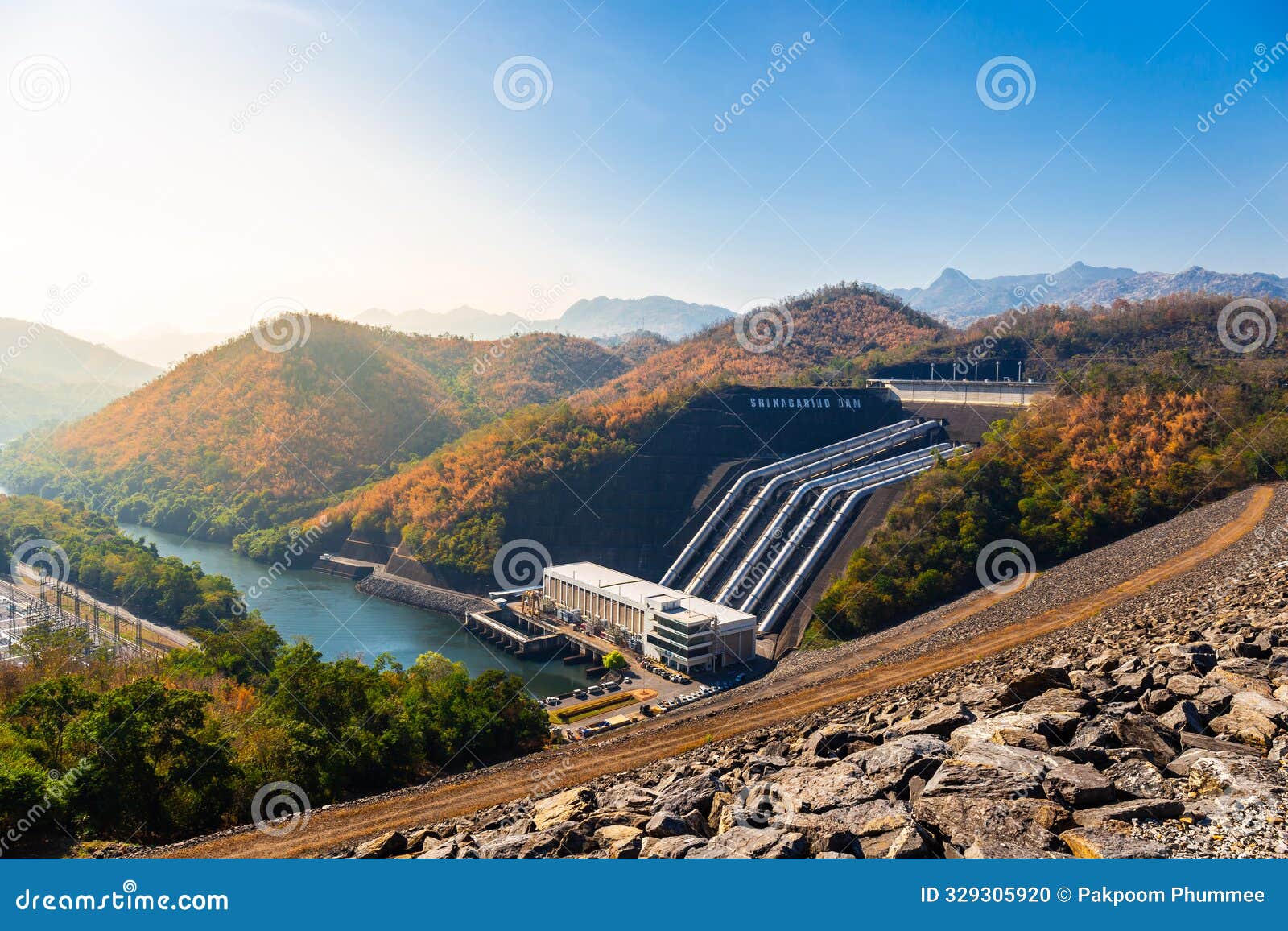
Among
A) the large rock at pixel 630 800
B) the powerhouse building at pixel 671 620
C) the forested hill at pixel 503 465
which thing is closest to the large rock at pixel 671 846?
the large rock at pixel 630 800

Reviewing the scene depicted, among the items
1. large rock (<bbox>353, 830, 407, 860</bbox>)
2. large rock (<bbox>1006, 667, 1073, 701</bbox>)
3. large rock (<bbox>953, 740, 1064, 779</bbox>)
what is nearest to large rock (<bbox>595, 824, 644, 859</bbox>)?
large rock (<bbox>353, 830, 407, 860</bbox>)

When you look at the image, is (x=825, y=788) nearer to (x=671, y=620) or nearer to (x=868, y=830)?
(x=868, y=830)

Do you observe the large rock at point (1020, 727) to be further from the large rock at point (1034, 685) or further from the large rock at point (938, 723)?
the large rock at point (1034, 685)

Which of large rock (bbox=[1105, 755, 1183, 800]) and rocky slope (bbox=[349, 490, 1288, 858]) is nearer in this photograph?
rocky slope (bbox=[349, 490, 1288, 858])

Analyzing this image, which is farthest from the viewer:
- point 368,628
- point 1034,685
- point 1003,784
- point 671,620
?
point 368,628

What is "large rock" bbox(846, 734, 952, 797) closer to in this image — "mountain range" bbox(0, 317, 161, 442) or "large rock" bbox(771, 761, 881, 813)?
"large rock" bbox(771, 761, 881, 813)

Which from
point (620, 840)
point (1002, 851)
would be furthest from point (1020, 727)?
point (620, 840)
